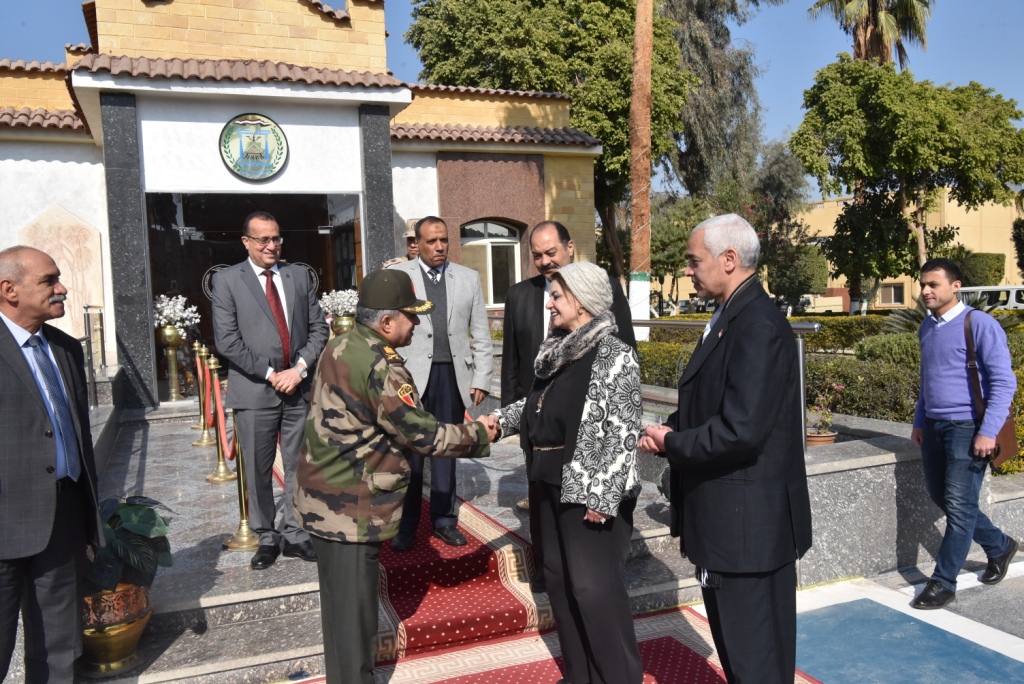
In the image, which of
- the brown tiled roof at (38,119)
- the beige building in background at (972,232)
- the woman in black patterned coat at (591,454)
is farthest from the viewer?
the beige building in background at (972,232)

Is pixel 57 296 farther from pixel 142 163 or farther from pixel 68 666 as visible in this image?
pixel 142 163

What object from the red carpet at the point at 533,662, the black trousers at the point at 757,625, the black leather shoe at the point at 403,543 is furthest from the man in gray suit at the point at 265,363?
the black trousers at the point at 757,625

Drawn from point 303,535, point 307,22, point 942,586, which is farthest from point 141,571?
point 307,22

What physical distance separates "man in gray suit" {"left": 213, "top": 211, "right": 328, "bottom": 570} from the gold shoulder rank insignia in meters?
1.42

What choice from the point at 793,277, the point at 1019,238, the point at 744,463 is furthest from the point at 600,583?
the point at 1019,238

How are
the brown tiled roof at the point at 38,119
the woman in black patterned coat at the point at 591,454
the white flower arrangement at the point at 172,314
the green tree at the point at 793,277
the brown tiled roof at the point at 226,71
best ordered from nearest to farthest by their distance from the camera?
the woman in black patterned coat at the point at 591,454 → the brown tiled roof at the point at 226,71 → the white flower arrangement at the point at 172,314 → the brown tiled roof at the point at 38,119 → the green tree at the point at 793,277

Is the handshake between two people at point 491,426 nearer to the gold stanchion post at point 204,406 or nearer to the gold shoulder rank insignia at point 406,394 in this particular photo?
the gold shoulder rank insignia at point 406,394

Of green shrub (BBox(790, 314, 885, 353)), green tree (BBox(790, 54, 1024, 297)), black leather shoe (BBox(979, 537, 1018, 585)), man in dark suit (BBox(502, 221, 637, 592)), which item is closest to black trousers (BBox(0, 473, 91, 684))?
man in dark suit (BBox(502, 221, 637, 592))

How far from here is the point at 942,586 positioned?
4.67 m

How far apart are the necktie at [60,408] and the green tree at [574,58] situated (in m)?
17.3

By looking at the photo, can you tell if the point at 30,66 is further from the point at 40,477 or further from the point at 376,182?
the point at 40,477

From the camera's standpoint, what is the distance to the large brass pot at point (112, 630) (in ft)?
11.4

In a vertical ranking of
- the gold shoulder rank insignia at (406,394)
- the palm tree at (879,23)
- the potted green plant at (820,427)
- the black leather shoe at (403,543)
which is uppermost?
the palm tree at (879,23)

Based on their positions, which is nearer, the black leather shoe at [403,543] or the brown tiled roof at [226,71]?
the black leather shoe at [403,543]
